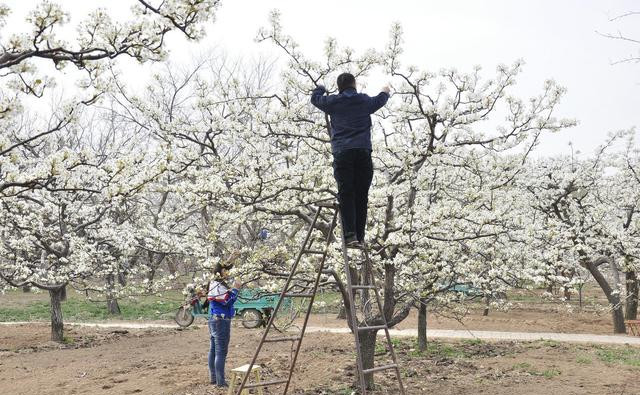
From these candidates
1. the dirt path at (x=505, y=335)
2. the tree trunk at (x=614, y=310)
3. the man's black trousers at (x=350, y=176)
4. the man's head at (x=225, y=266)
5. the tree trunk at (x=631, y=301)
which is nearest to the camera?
the man's black trousers at (x=350, y=176)

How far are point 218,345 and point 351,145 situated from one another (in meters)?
4.45

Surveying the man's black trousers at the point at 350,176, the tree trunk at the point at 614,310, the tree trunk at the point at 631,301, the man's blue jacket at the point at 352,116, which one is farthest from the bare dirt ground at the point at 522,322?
the man's blue jacket at the point at 352,116

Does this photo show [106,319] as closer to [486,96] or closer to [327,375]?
[327,375]

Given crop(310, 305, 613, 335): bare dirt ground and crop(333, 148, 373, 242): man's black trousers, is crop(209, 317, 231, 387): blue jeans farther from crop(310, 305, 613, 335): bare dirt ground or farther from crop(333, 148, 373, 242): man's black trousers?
crop(310, 305, 613, 335): bare dirt ground

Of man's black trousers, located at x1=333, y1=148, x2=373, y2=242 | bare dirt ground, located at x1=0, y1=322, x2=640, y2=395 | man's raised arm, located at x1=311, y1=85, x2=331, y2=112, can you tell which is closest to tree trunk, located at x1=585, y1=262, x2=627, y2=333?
bare dirt ground, located at x1=0, y1=322, x2=640, y2=395

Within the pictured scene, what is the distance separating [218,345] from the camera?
802cm

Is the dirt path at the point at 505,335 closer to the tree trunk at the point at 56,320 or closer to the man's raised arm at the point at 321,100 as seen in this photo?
the tree trunk at the point at 56,320

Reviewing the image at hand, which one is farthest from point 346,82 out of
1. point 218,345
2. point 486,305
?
point 486,305

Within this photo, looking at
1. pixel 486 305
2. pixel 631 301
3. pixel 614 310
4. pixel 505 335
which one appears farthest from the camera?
pixel 631 301

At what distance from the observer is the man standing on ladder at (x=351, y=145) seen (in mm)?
4906

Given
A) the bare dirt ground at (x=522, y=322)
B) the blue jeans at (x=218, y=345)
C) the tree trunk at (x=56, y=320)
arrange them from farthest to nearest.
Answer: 1. the bare dirt ground at (x=522, y=322)
2. the tree trunk at (x=56, y=320)
3. the blue jeans at (x=218, y=345)

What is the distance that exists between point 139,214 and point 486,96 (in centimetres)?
1757

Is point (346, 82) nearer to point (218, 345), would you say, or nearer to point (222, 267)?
point (222, 267)

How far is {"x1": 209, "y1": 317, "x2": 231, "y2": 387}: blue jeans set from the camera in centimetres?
793
